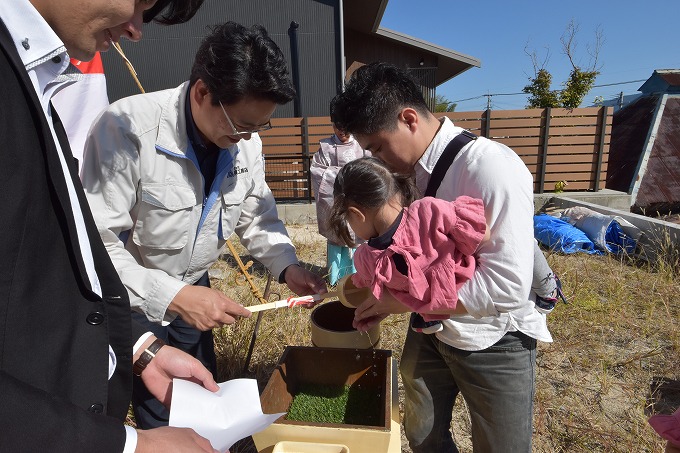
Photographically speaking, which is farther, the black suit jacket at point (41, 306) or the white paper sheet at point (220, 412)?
the white paper sheet at point (220, 412)

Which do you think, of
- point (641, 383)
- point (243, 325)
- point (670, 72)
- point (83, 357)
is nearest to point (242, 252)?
point (243, 325)

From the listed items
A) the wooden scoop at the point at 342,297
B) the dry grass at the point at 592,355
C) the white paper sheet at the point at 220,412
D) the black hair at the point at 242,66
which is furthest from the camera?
the dry grass at the point at 592,355

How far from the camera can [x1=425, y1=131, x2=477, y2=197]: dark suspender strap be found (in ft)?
4.82

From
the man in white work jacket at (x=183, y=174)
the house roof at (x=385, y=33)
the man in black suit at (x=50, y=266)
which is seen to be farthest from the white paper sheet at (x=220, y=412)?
the house roof at (x=385, y=33)

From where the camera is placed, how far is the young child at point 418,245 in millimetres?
1286

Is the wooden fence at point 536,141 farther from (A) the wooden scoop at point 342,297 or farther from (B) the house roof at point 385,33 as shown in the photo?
(A) the wooden scoop at point 342,297

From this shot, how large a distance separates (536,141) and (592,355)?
21.2 feet

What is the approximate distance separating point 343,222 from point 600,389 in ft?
7.84

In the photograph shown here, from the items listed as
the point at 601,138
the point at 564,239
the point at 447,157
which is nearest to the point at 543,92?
the point at 601,138

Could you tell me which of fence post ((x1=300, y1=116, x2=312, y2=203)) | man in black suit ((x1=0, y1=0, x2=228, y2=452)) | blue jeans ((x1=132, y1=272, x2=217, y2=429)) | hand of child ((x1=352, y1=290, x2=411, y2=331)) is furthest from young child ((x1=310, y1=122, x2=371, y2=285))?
fence post ((x1=300, y1=116, x2=312, y2=203))

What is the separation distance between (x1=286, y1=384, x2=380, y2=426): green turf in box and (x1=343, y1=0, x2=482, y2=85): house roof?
392 inches

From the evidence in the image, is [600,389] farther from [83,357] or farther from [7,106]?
[7,106]

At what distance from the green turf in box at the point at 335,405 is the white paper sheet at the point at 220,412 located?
0.42m

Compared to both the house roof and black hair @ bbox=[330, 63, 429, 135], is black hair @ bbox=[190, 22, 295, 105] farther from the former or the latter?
the house roof
